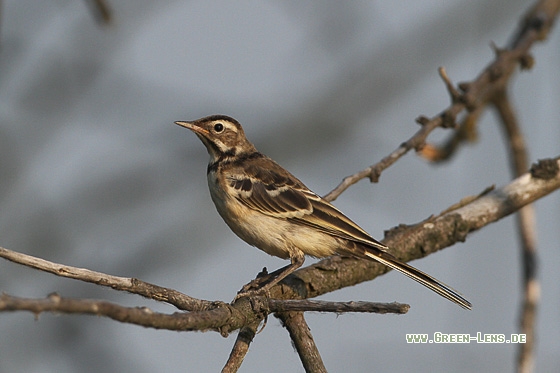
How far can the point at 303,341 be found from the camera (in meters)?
5.78

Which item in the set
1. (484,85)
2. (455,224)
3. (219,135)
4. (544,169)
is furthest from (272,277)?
(484,85)

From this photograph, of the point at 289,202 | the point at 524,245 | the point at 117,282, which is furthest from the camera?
the point at 524,245

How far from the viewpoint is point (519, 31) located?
30.6ft

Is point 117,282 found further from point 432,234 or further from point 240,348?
point 432,234

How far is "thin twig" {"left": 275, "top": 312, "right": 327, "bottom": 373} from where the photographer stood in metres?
5.54

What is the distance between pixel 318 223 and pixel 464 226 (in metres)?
A: 1.48

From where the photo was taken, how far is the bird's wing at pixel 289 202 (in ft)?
25.0

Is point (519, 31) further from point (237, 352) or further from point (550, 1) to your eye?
point (237, 352)

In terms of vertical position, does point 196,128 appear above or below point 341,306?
above

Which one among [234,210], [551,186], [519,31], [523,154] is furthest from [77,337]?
[519,31]

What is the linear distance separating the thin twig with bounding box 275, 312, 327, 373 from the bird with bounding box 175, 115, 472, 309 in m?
0.82

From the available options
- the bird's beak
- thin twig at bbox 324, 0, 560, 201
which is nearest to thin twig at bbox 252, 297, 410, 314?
thin twig at bbox 324, 0, 560, 201

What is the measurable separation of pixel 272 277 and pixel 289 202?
1.01 metres

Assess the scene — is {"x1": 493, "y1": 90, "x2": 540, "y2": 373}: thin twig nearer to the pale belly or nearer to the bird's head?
the pale belly
